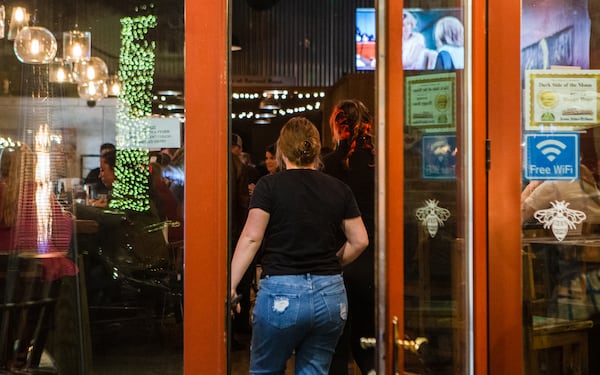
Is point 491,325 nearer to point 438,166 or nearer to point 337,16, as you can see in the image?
point 438,166

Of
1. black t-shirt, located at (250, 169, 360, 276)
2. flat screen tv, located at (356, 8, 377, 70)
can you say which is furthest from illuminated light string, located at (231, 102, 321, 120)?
black t-shirt, located at (250, 169, 360, 276)

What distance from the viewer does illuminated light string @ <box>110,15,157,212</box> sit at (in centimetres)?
203

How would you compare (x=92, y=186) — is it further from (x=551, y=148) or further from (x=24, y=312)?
(x=551, y=148)

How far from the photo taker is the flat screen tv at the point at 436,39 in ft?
8.10

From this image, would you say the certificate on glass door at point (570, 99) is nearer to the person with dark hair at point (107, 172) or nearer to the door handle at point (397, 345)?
the door handle at point (397, 345)

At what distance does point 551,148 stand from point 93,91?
5.56 ft

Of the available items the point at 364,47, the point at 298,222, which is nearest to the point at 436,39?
the point at 298,222

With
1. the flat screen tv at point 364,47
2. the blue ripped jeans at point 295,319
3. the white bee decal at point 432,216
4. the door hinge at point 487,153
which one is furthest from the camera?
the flat screen tv at point 364,47

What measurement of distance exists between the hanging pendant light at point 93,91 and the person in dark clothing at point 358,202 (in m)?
1.83

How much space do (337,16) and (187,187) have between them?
7.10 m

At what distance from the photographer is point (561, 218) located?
2.77 m

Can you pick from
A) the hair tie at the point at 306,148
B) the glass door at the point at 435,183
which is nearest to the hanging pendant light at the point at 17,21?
the glass door at the point at 435,183

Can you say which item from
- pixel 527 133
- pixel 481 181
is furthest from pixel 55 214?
pixel 527 133

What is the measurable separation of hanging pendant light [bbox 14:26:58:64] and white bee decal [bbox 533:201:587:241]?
1.86m
